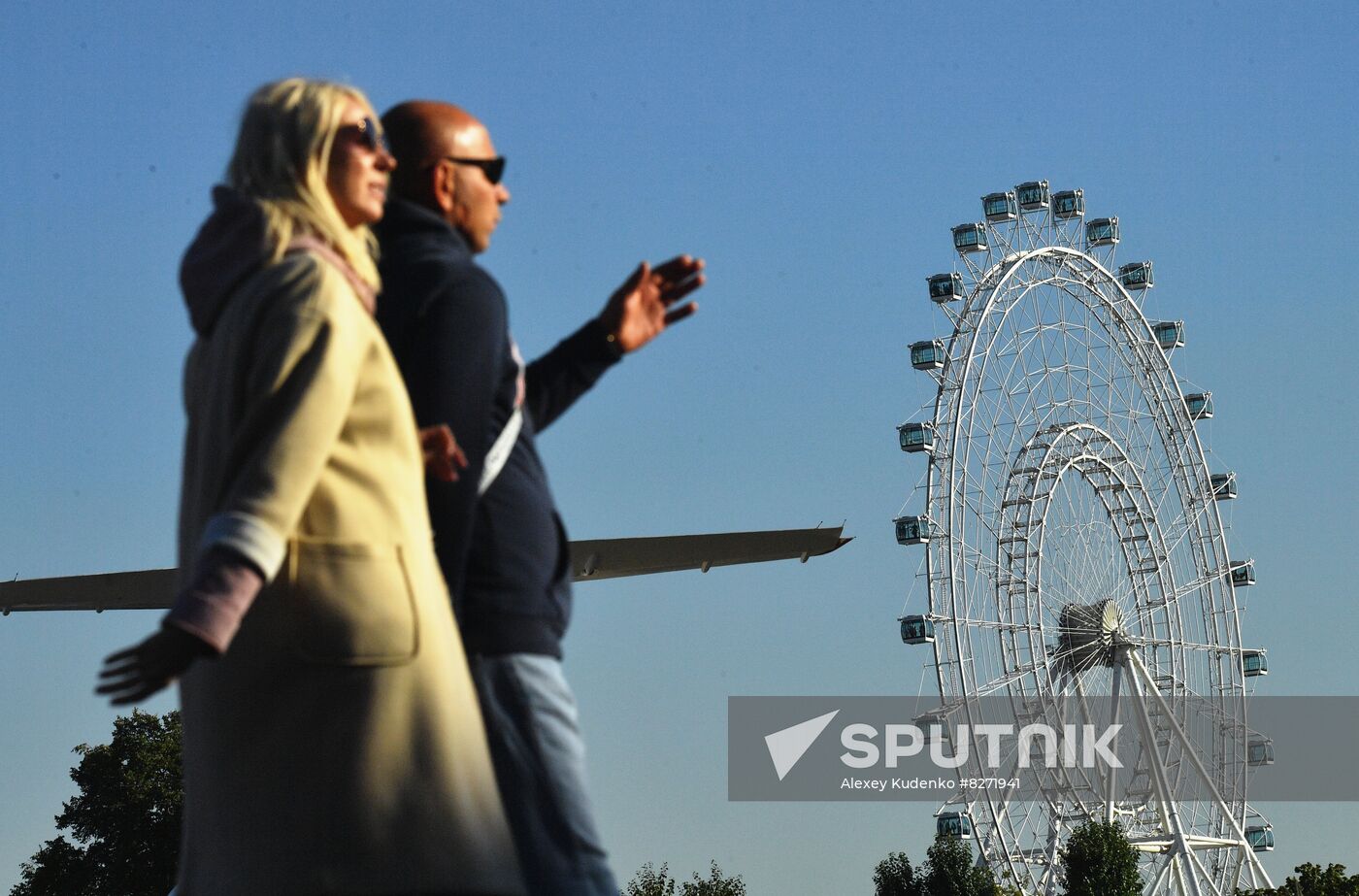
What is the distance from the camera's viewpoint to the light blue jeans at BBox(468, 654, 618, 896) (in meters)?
3.58

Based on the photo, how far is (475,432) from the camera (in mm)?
3629

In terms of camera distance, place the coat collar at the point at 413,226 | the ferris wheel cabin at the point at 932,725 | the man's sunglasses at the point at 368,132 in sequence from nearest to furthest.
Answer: the man's sunglasses at the point at 368,132
the coat collar at the point at 413,226
the ferris wheel cabin at the point at 932,725

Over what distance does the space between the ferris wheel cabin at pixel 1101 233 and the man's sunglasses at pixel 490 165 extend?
48.8m

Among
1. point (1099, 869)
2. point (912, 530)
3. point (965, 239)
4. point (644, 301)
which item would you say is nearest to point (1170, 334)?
point (965, 239)

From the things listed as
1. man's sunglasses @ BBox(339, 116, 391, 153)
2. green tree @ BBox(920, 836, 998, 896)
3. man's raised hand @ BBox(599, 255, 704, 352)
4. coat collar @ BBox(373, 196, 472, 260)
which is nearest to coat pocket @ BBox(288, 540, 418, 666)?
man's sunglasses @ BBox(339, 116, 391, 153)

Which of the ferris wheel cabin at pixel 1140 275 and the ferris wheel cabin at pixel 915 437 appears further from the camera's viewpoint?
the ferris wheel cabin at pixel 1140 275

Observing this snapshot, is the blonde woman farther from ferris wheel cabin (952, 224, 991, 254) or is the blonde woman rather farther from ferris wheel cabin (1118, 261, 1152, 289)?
ferris wheel cabin (1118, 261, 1152, 289)

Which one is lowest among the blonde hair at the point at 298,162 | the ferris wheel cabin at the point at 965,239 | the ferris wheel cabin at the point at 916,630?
the blonde hair at the point at 298,162

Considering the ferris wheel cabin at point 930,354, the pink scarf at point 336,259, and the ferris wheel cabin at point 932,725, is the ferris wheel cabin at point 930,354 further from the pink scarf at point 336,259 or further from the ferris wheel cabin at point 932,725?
the pink scarf at point 336,259

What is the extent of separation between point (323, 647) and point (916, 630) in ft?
131

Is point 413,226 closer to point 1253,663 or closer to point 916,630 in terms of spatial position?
point 916,630

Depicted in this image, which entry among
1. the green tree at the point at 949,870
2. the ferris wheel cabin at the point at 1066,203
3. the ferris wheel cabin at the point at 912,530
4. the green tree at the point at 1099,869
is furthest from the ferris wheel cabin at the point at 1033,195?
the green tree at the point at 949,870

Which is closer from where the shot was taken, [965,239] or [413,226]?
[413,226]

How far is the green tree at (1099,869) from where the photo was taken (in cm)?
6188
